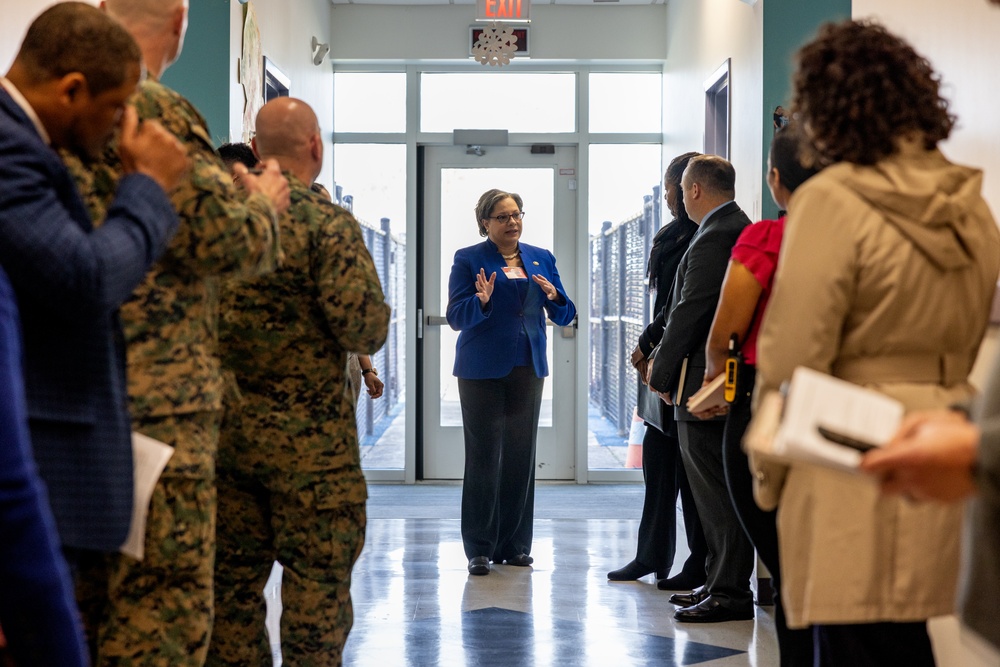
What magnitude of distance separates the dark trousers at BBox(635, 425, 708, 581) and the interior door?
2.53 metres

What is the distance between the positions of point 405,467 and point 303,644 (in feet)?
14.5

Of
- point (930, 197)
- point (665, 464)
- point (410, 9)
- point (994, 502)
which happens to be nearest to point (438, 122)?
point (410, 9)

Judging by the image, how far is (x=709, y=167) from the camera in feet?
11.9

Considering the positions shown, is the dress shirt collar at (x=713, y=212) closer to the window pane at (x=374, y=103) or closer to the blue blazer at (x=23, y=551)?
the blue blazer at (x=23, y=551)

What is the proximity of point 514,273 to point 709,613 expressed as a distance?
5.42ft

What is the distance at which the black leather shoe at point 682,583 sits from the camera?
4.05 m

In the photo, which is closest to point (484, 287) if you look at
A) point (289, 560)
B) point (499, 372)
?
point (499, 372)

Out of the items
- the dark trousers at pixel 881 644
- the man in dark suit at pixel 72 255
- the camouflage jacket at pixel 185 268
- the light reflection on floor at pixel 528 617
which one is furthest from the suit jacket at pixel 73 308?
the light reflection on floor at pixel 528 617

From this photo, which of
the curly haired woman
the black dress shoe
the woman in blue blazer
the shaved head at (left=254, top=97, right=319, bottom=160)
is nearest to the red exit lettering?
the woman in blue blazer

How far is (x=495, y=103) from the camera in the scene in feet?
22.3

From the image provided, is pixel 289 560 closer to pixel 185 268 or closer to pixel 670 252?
pixel 185 268

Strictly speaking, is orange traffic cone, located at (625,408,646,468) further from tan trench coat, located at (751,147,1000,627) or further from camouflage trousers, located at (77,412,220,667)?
camouflage trousers, located at (77,412,220,667)

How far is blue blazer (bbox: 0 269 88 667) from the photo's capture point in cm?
99

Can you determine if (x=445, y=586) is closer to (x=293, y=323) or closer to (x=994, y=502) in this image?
(x=293, y=323)
